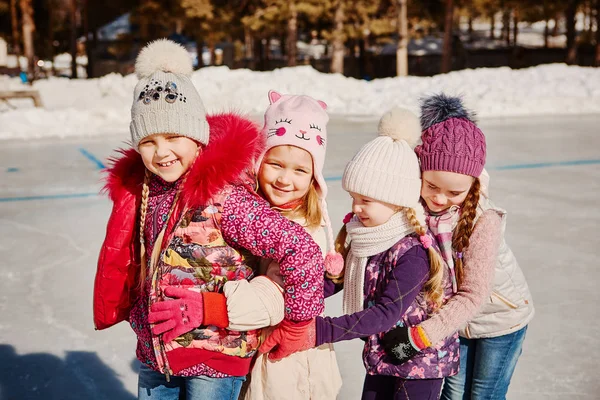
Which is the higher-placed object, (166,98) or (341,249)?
(166,98)

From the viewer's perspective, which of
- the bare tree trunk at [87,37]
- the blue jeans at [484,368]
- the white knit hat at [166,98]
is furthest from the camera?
the bare tree trunk at [87,37]

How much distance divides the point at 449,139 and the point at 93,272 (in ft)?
9.81

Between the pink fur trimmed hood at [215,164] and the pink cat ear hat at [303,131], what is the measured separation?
8 cm

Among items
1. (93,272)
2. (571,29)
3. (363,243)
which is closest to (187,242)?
(363,243)

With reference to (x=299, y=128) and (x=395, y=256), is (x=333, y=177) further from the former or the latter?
(x=395, y=256)

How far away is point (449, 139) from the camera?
6.16 feet

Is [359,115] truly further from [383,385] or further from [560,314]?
[383,385]

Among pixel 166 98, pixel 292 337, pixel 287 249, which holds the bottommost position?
pixel 292 337

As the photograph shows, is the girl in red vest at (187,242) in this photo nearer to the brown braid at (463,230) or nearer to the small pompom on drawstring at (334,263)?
the small pompom on drawstring at (334,263)

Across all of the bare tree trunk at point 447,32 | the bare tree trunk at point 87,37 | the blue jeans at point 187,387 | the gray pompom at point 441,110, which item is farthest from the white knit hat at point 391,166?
the bare tree trunk at point 87,37

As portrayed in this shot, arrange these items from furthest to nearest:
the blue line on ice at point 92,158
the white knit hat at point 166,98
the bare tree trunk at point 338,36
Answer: the bare tree trunk at point 338,36 < the blue line on ice at point 92,158 < the white knit hat at point 166,98

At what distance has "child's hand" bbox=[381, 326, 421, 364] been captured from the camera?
178 centimetres

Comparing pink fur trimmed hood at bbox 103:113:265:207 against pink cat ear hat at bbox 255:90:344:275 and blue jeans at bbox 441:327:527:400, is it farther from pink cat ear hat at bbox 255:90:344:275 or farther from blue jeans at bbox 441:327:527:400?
blue jeans at bbox 441:327:527:400

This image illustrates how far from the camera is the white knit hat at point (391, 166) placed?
178 cm
